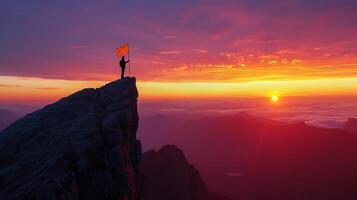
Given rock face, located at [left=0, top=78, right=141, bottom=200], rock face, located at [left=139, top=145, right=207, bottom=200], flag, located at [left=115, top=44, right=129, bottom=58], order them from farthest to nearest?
1. rock face, located at [left=139, top=145, right=207, bottom=200]
2. flag, located at [left=115, top=44, right=129, bottom=58]
3. rock face, located at [left=0, top=78, right=141, bottom=200]

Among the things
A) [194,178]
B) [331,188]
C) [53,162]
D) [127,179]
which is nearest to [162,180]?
[194,178]

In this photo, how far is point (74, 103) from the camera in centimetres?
4166

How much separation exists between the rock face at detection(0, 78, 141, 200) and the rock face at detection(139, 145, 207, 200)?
61.6 meters

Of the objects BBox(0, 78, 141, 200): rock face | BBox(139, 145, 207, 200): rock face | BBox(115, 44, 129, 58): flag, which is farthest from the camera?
BBox(139, 145, 207, 200): rock face

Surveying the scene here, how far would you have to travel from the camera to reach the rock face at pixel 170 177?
336 feet

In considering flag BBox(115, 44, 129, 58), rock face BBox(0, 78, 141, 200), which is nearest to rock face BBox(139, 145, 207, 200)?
flag BBox(115, 44, 129, 58)

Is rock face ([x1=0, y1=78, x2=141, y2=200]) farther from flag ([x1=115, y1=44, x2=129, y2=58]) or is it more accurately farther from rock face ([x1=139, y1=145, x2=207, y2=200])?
rock face ([x1=139, y1=145, x2=207, y2=200])

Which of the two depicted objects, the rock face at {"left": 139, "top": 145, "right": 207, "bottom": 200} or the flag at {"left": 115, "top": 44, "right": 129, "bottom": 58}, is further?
Result: the rock face at {"left": 139, "top": 145, "right": 207, "bottom": 200}

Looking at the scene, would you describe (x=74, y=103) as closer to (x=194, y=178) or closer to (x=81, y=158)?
(x=81, y=158)

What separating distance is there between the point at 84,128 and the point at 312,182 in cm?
16224

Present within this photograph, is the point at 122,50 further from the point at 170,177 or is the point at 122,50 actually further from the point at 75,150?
the point at 170,177

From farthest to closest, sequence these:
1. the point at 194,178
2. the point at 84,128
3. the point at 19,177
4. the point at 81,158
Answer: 1. the point at 194,178
2. the point at 84,128
3. the point at 81,158
4. the point at 19,177

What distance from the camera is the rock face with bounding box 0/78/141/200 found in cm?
2842

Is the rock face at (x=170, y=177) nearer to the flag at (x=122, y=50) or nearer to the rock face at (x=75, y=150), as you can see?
the flag at (x=122, y=50)
